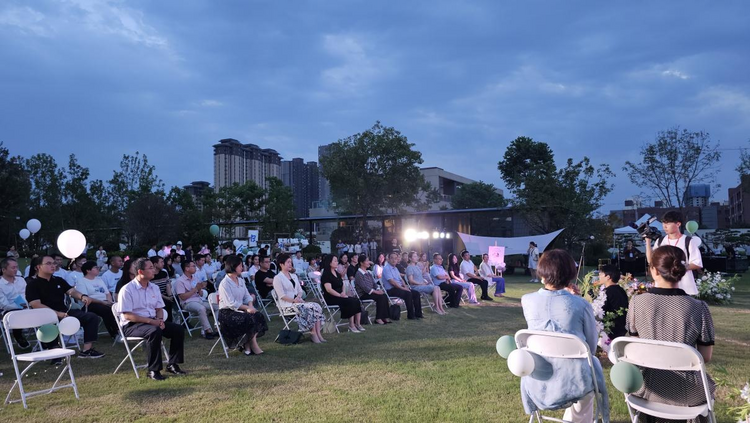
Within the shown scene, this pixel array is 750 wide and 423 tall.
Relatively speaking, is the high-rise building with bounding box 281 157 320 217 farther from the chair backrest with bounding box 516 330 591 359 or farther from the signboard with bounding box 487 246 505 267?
the chair backrest with bounding box 516 330 591 359

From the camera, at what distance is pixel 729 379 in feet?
15.4

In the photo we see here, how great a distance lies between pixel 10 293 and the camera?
6309 mm

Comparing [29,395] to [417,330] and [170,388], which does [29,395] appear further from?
[417,330]

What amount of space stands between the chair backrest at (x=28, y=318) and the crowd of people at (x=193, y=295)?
0.67m

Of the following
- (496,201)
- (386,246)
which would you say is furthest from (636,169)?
(496,201)

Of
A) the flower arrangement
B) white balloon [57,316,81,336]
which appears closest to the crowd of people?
white balloon [57,316,81,336]

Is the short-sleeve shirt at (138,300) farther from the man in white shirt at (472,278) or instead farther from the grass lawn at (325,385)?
the man in white shirt at (472,278)

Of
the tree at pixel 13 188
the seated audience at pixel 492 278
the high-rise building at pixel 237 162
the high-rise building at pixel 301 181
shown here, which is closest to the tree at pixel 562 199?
the seated audience at pixel 492 278

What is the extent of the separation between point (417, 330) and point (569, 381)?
5326 mm

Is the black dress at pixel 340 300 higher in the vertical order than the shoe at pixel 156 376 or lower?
higher

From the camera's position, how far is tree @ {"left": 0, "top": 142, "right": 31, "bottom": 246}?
24.7m

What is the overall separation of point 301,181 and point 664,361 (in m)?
109

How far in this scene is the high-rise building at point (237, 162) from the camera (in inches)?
3231

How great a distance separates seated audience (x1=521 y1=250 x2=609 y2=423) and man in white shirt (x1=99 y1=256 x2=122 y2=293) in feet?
24.0
